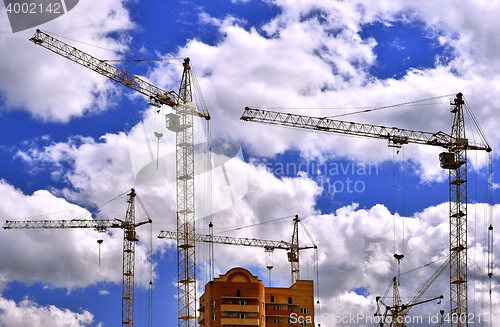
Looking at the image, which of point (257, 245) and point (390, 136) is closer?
point (390, 136)

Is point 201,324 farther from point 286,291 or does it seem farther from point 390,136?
point 390,136

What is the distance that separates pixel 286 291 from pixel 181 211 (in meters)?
27.3

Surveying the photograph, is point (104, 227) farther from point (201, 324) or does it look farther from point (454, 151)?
point (454, 151)

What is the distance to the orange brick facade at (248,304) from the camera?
122 meters

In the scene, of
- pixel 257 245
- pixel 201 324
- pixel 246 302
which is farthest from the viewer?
pixel 257 245

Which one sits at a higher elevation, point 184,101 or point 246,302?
point 184,101

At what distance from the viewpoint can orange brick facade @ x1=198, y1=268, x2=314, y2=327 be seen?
402 feet

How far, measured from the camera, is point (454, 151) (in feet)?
434

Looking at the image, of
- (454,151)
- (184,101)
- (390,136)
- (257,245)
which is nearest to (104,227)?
(257,245)

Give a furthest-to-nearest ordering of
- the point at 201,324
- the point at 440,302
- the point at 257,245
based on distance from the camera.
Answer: the point at 257,245 → the point at 440,302 → the point at 201,324

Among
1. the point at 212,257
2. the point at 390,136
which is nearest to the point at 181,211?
the point at 212,257

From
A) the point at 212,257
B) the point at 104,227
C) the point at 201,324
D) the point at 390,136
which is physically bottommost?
the point at 201,324

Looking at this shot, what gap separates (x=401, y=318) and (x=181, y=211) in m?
73.8

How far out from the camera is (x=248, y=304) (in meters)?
124
